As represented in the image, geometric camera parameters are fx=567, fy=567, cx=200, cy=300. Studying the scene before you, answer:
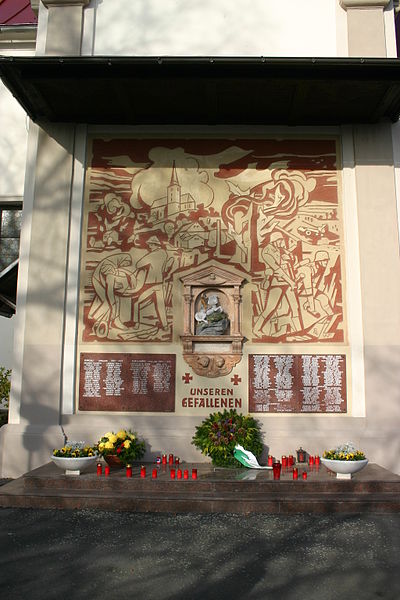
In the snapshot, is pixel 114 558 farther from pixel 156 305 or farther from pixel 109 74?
pixel 109 74

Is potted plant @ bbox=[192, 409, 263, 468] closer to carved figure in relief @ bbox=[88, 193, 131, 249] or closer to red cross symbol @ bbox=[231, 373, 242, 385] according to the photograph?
red cross symbol @ bbox=[231, 373, 242, 385]

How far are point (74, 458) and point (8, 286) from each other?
5339 millimetres

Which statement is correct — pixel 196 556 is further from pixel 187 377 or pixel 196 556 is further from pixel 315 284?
pixel 315 284

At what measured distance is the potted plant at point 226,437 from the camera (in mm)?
10242

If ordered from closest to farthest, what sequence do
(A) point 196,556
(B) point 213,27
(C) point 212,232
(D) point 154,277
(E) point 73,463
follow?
(A) point 196,556, (E) point 73,463, (D) point 154,277, (C) point 212,232, (B) point 213,27

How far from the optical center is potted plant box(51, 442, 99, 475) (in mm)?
9195

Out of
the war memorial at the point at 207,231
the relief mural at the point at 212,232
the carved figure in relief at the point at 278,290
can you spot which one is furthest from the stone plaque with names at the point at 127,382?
the carved figure in relief at the point at 278,290

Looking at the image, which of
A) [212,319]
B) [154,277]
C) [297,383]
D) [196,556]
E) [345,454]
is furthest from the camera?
[154,277]

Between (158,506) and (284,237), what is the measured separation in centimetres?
591

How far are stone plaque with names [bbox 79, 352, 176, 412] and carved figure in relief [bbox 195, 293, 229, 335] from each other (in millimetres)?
822

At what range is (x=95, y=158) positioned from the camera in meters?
12.0

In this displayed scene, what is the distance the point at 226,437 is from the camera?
1036cm

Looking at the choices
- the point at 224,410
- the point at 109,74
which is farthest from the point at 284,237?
the point at 109,74

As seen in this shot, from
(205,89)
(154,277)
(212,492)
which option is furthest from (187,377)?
(205,89)
